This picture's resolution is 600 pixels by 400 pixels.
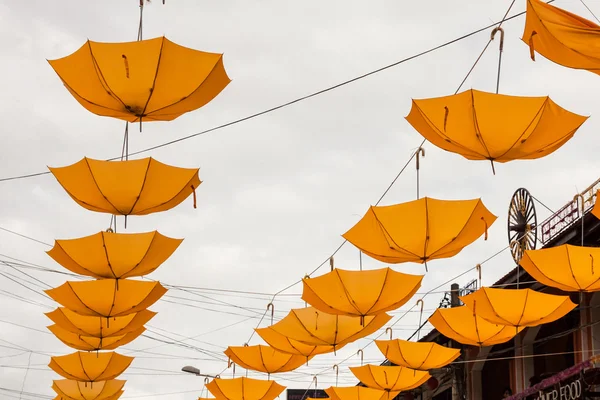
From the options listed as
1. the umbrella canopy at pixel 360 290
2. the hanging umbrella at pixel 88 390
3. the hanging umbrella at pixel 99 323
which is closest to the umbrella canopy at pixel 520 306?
the umbrella canopy at pixel 360 290

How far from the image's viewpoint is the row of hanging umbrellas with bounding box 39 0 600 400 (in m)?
10.3

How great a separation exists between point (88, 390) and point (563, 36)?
16.7 m

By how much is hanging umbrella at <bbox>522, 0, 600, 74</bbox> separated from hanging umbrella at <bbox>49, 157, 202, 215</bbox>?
529 cm

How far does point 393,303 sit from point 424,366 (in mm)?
4421

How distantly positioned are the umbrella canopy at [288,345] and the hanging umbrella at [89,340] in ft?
7.90

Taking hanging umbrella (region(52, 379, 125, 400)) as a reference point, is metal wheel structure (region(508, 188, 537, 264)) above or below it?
above

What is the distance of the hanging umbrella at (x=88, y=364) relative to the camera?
64.6 ft

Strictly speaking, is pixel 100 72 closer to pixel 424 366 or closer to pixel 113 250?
pixel 113 250

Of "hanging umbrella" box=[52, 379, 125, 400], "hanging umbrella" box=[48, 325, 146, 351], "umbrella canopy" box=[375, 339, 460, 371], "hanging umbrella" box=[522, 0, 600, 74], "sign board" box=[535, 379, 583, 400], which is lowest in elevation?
"sign board" box=[535, 379, 583, 400]

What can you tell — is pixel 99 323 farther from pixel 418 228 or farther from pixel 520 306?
pixel 520 306

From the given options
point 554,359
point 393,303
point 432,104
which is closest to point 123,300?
point 393,303

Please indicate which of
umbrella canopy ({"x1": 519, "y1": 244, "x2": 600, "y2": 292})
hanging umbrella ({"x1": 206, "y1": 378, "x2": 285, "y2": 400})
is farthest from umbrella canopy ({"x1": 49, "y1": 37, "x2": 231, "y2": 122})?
hanging umbrella ({"x1": 206, "y1": 378, "x2": 285, "y2": 400})

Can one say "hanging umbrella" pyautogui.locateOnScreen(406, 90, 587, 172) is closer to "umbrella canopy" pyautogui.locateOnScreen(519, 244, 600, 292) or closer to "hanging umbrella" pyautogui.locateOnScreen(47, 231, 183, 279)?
"umbrella canopy" pyautogui.locateOnScreen(519, 244, 600, 292)

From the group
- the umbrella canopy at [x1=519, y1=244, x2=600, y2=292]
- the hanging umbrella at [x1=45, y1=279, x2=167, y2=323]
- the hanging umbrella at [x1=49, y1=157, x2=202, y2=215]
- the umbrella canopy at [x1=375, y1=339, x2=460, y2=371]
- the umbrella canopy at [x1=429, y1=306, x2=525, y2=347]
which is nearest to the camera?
the hanging umbrella at [x1=49, y1=157, x2=202, y2=215]
